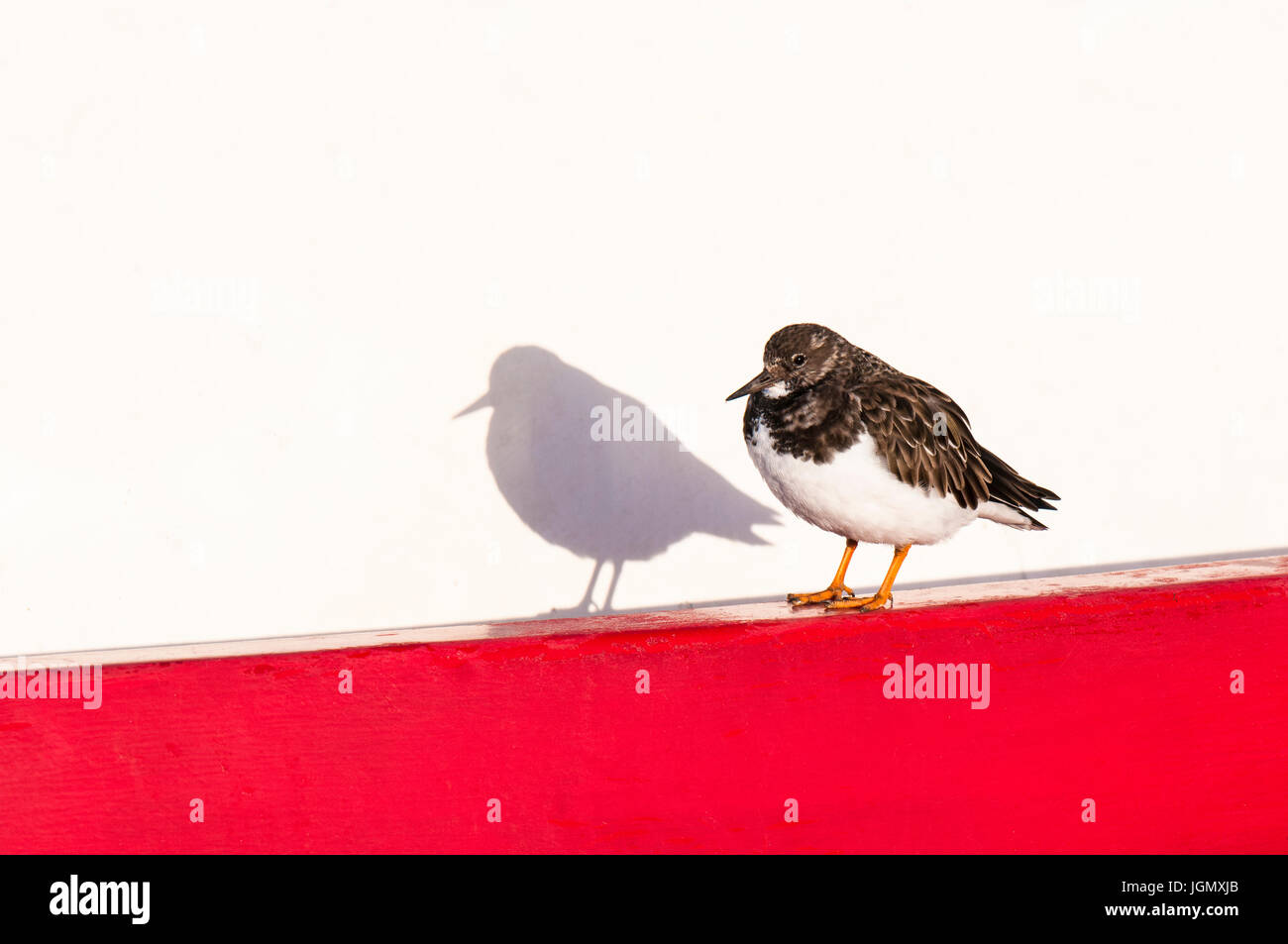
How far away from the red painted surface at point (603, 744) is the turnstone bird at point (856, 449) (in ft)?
1.27

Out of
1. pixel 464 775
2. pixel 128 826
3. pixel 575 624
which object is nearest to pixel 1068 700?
pixel 575 624

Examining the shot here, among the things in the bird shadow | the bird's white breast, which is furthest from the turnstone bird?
the bird shadow

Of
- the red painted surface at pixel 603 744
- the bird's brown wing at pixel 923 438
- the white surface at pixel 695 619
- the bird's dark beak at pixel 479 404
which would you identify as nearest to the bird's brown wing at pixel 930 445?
the bird's brown wing at pixel 923 438

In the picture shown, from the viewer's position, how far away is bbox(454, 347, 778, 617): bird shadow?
3619mm

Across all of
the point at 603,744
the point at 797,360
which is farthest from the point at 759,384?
the point at 603,744

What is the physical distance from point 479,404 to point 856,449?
146cm

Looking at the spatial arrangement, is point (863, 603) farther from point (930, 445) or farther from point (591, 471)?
point (591, 471)

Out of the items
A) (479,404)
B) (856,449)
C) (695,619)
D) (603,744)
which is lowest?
(603,744)

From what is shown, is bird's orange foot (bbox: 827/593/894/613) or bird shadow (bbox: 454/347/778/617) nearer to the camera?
bird's orange foot (bbox: 827/593/894/613)

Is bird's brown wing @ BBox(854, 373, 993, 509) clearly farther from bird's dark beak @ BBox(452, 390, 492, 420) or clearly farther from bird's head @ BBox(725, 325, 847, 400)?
bird's dark beak @ BBox(452, 390, 492, 420)

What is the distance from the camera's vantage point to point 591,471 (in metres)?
3.71

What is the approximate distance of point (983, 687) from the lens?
220 cm

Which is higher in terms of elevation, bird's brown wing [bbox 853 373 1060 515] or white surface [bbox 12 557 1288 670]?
bird's brown wing [bbox 853 373 1060 515]
